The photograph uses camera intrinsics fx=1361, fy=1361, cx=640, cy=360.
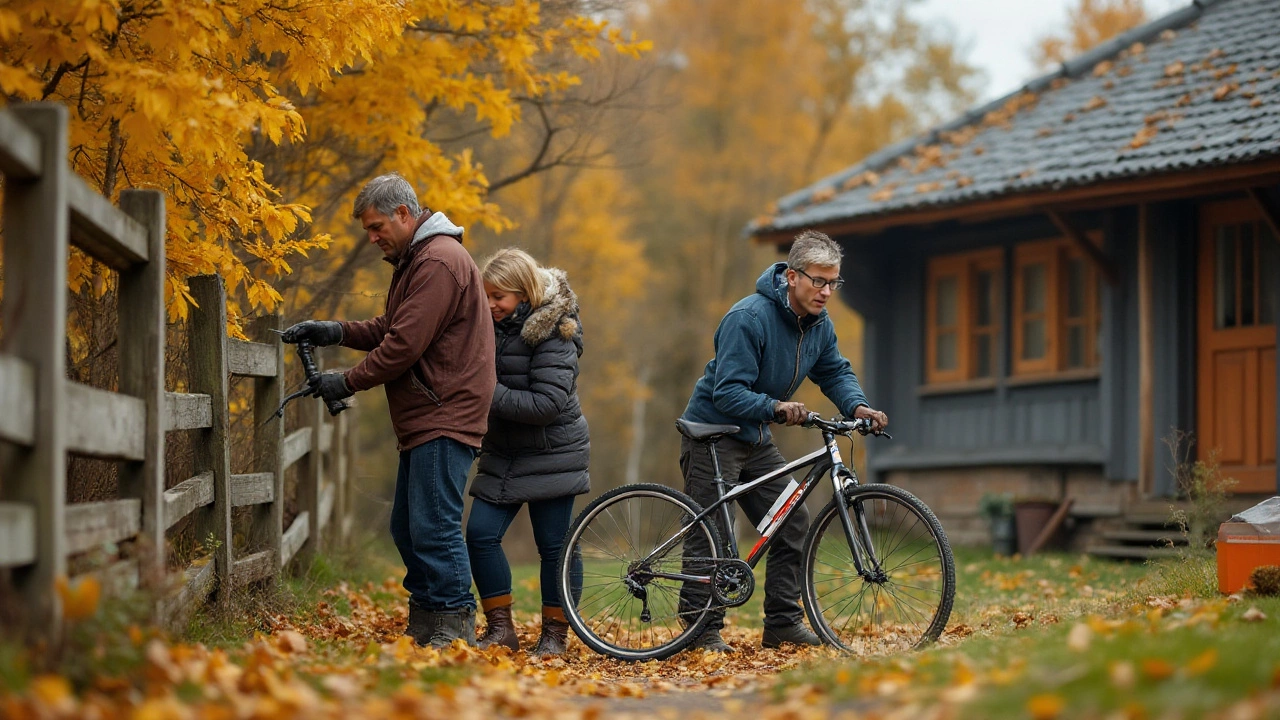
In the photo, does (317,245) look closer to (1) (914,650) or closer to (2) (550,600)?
(2) (550,600)

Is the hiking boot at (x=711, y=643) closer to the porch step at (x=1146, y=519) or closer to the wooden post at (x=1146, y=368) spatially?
the porch step at (x=1146, y=519)

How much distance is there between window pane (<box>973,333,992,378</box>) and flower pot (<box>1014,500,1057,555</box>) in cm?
208

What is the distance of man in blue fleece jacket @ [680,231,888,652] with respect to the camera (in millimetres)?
6344

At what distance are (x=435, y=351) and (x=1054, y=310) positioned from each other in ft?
29.1

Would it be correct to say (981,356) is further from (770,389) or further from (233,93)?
(233,93)

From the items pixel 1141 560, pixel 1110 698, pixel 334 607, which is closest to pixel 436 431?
pixel 334 607

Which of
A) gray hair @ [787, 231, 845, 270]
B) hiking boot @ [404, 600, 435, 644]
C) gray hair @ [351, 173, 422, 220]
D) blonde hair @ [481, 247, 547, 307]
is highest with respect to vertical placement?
gray hair @ [351, 173, 422, 220]

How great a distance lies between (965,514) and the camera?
539 inches

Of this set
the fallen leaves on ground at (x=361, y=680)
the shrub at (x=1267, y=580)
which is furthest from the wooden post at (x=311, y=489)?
the shrub at (x=1267, y=580)

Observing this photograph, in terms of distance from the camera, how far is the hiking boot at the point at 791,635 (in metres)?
6.52

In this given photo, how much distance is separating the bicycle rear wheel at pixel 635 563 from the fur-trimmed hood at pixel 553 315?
80 centimetres

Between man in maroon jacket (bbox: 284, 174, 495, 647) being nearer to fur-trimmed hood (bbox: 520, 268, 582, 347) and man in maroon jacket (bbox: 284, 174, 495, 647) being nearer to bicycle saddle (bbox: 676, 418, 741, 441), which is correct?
fur-trimmed hood (bbox: 520, 268, 582, 347)

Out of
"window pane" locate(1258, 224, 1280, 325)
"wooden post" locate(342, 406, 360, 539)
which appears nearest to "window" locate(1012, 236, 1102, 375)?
"window pane" locate(1258, 224, 1280, 325)

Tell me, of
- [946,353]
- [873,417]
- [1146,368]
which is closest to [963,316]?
[946,353]
